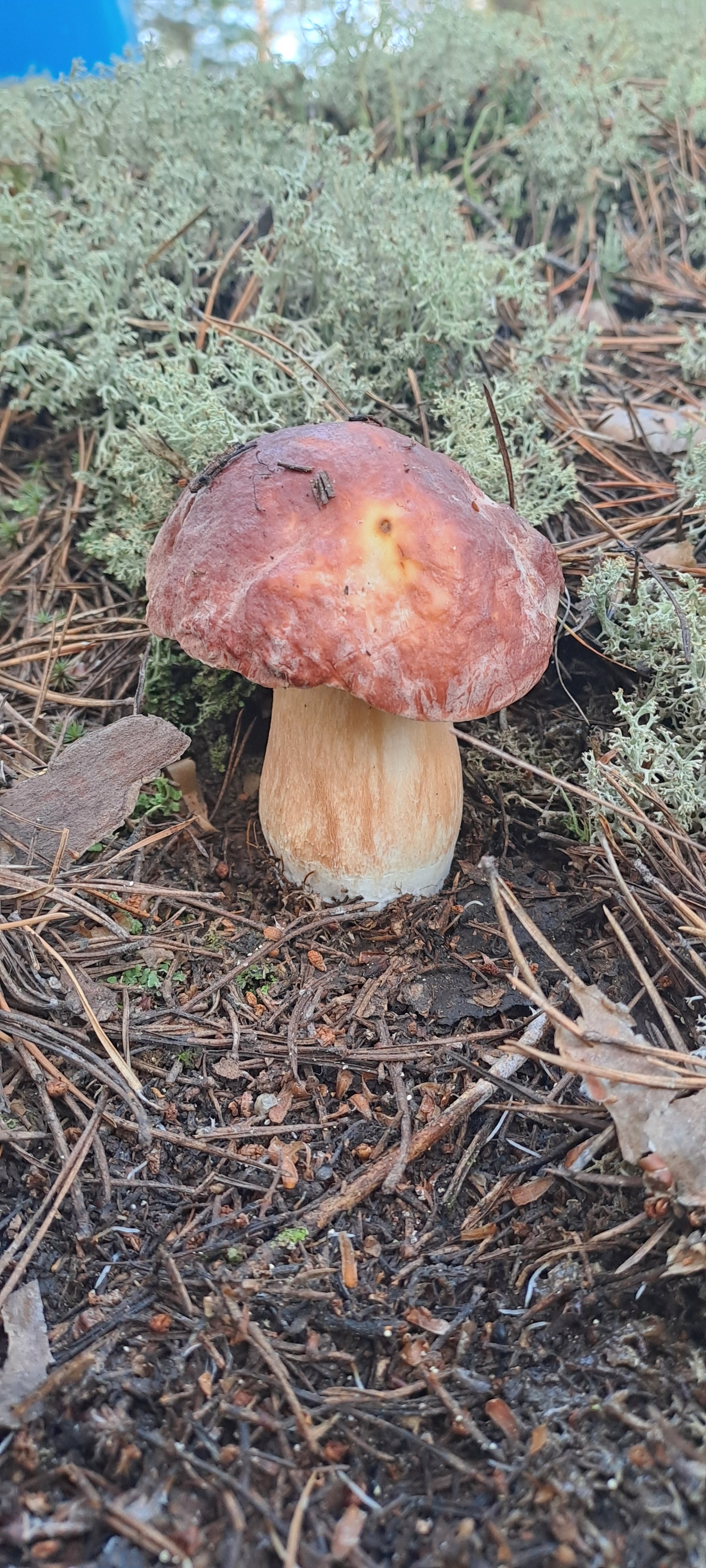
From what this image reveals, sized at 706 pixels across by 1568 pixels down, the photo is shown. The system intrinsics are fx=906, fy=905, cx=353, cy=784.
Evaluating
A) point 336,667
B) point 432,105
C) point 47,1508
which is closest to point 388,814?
point 336,667

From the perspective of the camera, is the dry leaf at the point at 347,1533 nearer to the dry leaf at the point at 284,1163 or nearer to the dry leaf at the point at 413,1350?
the dry leaf at the point at 413,1350

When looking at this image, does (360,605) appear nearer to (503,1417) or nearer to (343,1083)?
(343,1083)

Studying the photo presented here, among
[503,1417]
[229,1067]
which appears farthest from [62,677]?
[503,1417]

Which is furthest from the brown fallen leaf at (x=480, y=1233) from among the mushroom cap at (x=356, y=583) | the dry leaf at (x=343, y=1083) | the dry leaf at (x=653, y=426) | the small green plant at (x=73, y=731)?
the dry leaf at (x=653, y=426)

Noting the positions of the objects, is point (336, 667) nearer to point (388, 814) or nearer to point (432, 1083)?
point (388, 814)

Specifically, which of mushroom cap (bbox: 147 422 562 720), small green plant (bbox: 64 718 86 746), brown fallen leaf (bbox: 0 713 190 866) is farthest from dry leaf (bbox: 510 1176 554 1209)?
small green plant (bbox: 64 718 86 746)
